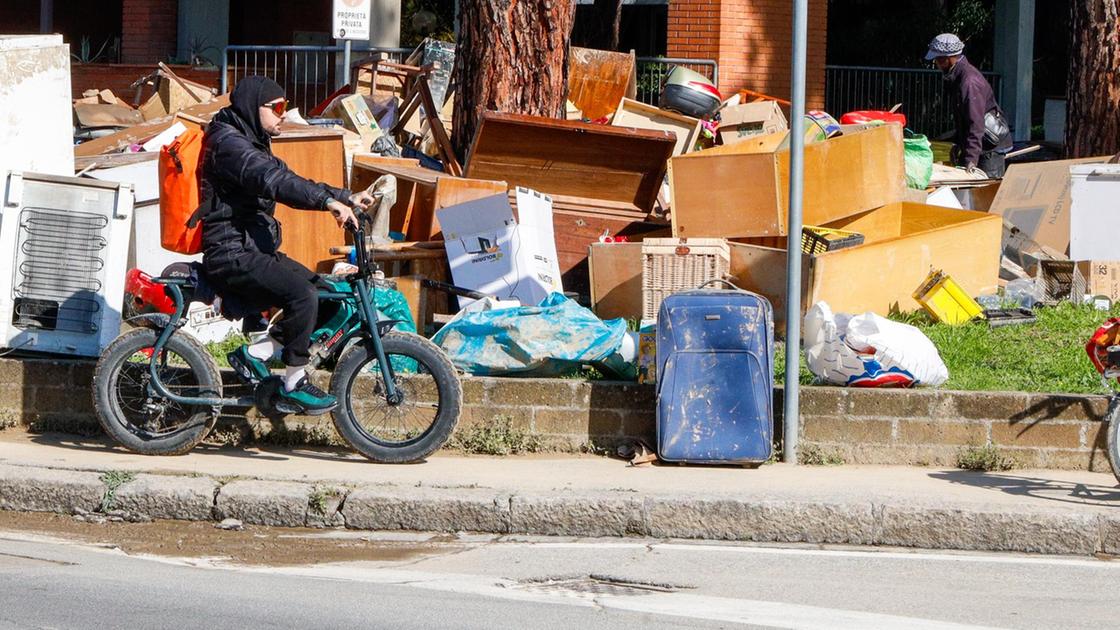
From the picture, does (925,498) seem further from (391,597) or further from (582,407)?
(391,597)

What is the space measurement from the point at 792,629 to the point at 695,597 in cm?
59

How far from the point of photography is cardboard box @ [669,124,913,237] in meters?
9.57

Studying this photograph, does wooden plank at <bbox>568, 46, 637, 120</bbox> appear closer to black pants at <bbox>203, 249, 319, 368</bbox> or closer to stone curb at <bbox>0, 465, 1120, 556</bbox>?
black pants at <bbox>203, 249, 319, 368</bbox>

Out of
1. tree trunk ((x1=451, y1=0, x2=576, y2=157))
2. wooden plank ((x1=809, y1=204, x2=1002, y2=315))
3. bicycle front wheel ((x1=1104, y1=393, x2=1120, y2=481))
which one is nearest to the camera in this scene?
bicycle front wheel ((x1=1104, y1=393, x2=1120, y2=481))

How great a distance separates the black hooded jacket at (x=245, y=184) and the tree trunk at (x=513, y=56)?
12.6ft

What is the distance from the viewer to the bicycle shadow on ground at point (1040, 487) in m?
6.74

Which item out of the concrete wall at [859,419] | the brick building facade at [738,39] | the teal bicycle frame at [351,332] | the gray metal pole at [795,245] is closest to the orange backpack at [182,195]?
the teal bicycle frame at [351,332]

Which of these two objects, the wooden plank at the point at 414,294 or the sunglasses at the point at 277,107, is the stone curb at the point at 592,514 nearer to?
the sunglasses at the point at 277,107

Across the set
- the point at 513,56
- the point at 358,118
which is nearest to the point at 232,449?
the point at 513,56

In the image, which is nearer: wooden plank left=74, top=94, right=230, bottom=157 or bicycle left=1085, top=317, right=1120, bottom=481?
bicycle left=1085, top=317, right=1120, bottom=481

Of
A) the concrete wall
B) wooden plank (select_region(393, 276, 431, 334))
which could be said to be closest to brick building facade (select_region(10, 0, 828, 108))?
wooden plank (select_region(393, 276, 431, 334))

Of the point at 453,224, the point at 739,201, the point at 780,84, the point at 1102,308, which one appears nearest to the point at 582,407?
the point at 453,224

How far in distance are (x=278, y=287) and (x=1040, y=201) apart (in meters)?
6.62

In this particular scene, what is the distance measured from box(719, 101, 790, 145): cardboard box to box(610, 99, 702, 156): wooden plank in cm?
71
